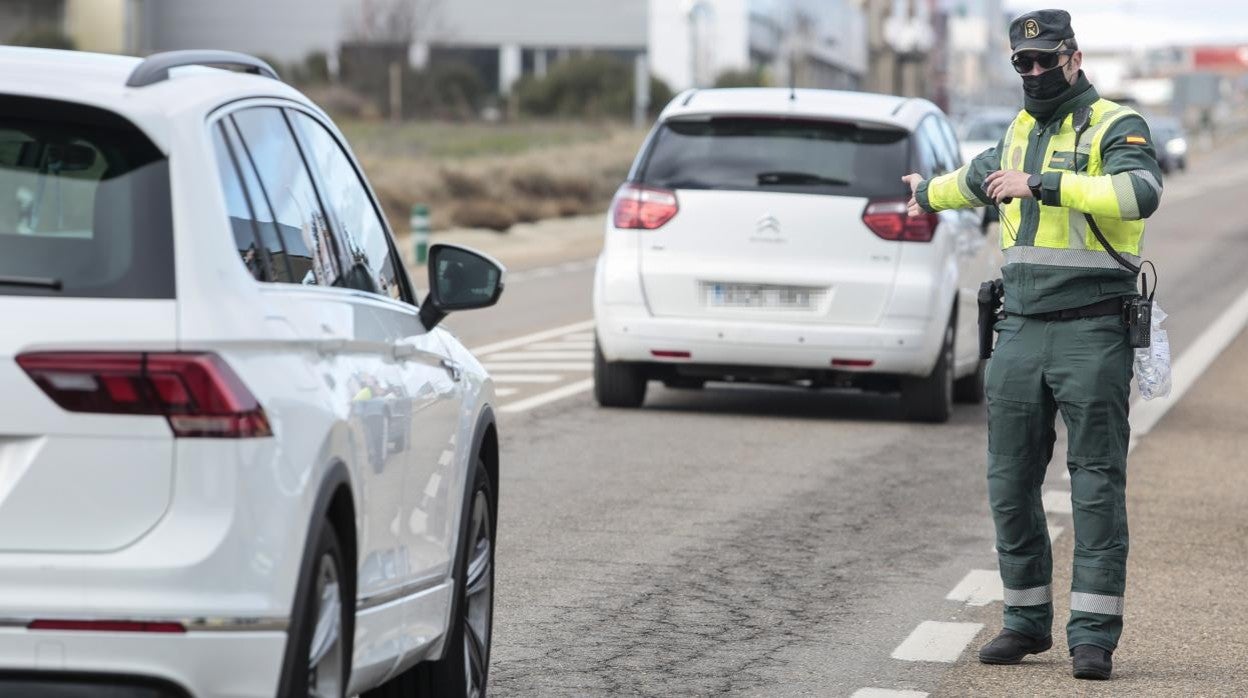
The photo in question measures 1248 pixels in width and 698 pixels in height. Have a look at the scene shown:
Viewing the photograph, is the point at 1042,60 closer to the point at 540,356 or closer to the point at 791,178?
the point at 791,178

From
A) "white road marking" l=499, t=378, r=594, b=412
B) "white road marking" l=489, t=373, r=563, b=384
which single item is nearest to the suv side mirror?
"white road marking" l=499, t=378, r=594, b=412

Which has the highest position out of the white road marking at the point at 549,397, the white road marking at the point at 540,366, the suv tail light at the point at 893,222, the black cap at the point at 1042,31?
the black cap at the point at 1042,31

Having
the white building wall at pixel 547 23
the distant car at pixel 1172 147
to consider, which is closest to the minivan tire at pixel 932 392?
the distant car at pixel 1172 147

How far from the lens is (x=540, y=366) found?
17.9 metres

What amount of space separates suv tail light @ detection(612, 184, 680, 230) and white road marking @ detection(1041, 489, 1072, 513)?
3056mm

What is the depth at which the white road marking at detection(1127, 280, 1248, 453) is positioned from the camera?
15.4 m

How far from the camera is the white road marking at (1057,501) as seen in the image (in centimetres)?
1106

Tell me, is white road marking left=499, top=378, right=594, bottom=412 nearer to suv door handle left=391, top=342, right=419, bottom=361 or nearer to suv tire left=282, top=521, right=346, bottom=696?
suv door handle left=391, top=342, right=419, bottom=361

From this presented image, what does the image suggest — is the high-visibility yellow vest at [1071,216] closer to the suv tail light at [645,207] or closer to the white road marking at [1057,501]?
the white road marking at [1057,501]

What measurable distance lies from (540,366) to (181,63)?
13.1 metres

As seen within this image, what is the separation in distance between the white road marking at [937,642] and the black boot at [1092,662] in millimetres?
415

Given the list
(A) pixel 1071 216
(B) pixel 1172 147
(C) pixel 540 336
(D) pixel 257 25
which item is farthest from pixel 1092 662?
(D) pixel 257 25

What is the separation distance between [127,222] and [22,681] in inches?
31.2

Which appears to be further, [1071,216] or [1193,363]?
Result: [1193,363]
